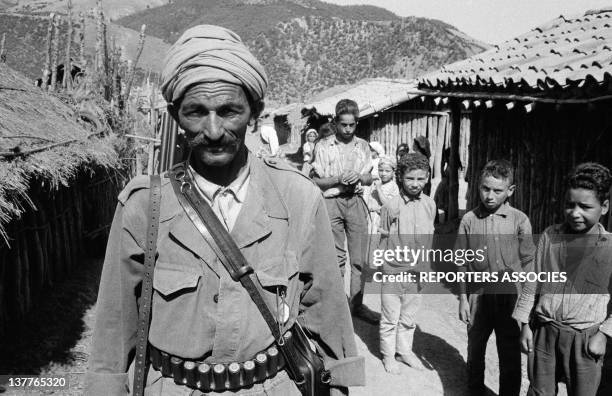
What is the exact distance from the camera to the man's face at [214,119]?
1618 millimetres

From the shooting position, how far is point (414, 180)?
4.55 metres

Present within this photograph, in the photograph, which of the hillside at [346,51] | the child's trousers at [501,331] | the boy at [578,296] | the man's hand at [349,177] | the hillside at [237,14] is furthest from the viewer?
the hillside at [237,14]

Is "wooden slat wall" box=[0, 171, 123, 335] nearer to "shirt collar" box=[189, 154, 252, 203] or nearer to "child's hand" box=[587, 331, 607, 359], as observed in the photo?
"shirt collar" box=[189, 154, 252, 203]

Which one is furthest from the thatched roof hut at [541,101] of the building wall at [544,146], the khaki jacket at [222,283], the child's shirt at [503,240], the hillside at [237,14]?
the hillside at [237,14]

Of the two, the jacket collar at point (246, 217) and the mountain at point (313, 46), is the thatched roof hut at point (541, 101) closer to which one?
the jacket collar at point (246, 217)

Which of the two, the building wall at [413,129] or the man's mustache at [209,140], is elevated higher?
the building wall at [413,129]

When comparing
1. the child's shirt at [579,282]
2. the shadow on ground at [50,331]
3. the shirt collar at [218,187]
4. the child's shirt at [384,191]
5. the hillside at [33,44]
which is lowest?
the shadow on ground at [50,331]

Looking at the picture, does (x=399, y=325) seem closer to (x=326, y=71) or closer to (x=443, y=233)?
(x=443, y=233)

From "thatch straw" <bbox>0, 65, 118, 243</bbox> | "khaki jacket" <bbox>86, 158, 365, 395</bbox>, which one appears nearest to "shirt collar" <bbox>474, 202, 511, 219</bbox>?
"khaki jacket" <bbox>86, 158, 365, 395</bbox>

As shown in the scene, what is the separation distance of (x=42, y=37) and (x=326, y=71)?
24849 mm

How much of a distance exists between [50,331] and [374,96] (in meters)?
13.0

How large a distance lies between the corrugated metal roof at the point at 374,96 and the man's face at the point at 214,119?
39.0 ft

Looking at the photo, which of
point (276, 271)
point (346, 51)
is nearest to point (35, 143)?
point (276, 271)

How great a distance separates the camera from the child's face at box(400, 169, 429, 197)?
455cm
